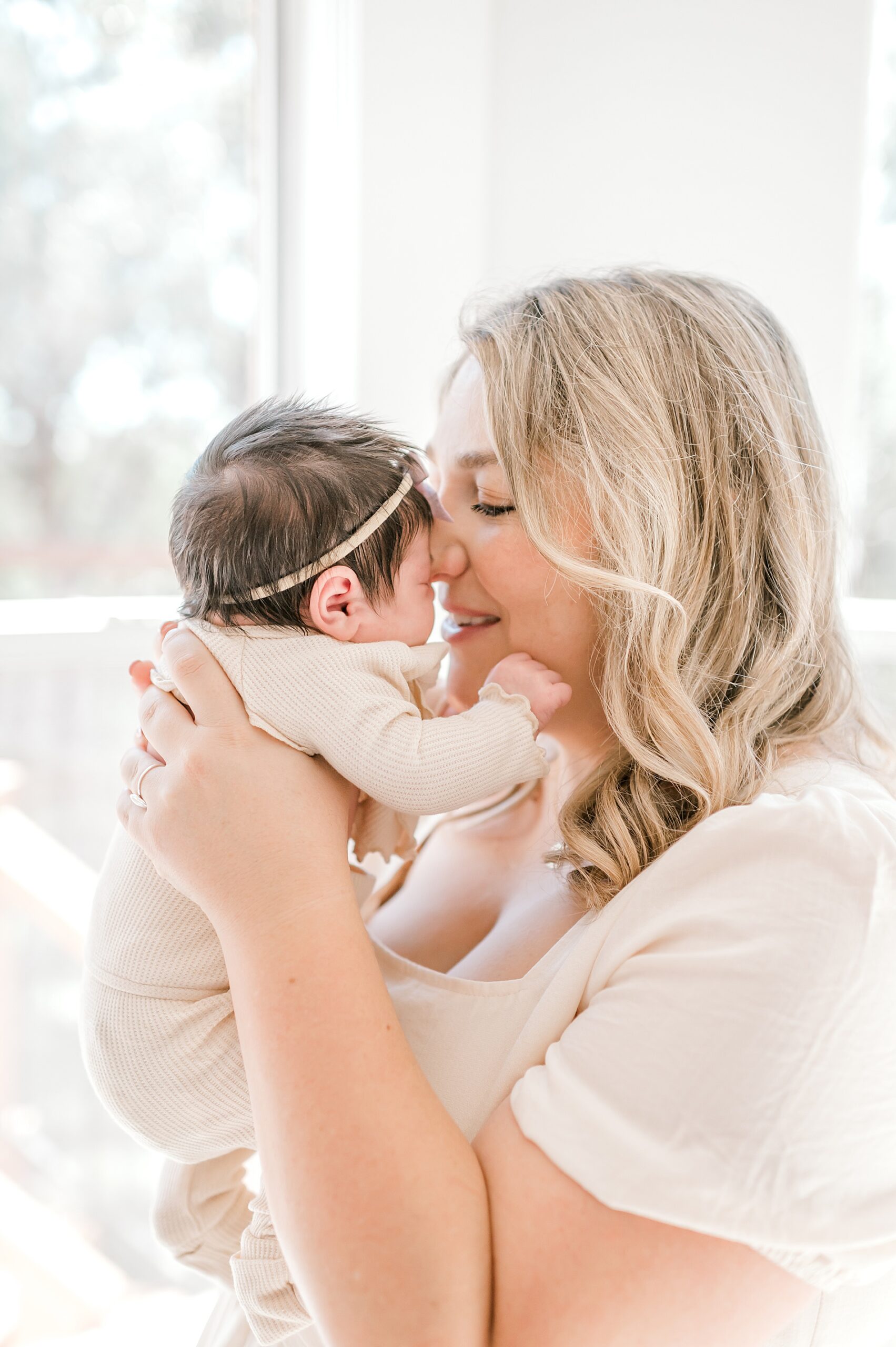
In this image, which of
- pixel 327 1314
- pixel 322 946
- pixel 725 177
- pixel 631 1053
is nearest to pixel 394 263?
pixel 725 177

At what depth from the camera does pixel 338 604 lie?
3.57ft

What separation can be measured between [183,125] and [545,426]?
1.33 meters

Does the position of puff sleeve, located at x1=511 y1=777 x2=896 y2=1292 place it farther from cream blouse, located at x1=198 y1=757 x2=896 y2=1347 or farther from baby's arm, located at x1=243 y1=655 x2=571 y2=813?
baby's arm, located at x1=243 y1=655 x2=571 y2=813

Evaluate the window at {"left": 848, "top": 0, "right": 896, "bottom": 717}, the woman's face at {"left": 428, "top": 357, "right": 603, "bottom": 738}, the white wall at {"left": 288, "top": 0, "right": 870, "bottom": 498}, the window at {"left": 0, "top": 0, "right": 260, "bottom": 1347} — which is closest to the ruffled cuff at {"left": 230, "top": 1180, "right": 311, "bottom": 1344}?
the woman's face at {"left": 428, "top": 357, "right": 603, "bottom": 738}

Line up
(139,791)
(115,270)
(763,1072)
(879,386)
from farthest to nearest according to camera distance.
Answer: (879,386)
(115,270)
(139,791)
(763,1072)

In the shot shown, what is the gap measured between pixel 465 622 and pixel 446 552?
0.39 ft

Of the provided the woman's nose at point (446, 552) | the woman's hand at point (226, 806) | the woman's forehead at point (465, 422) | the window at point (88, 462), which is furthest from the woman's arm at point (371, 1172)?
the window at point (88, 462)

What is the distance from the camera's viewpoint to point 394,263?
1.82 m

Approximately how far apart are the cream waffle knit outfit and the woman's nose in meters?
0.14

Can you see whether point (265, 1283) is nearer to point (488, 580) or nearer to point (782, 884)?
point (782, 884)

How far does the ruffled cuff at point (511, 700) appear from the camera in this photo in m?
1.08

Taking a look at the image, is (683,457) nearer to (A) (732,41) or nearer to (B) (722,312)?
(B) (722,312)

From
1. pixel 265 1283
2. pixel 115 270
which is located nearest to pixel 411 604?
A: pixel 265 1283

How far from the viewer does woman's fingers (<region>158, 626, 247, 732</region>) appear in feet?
3.32
